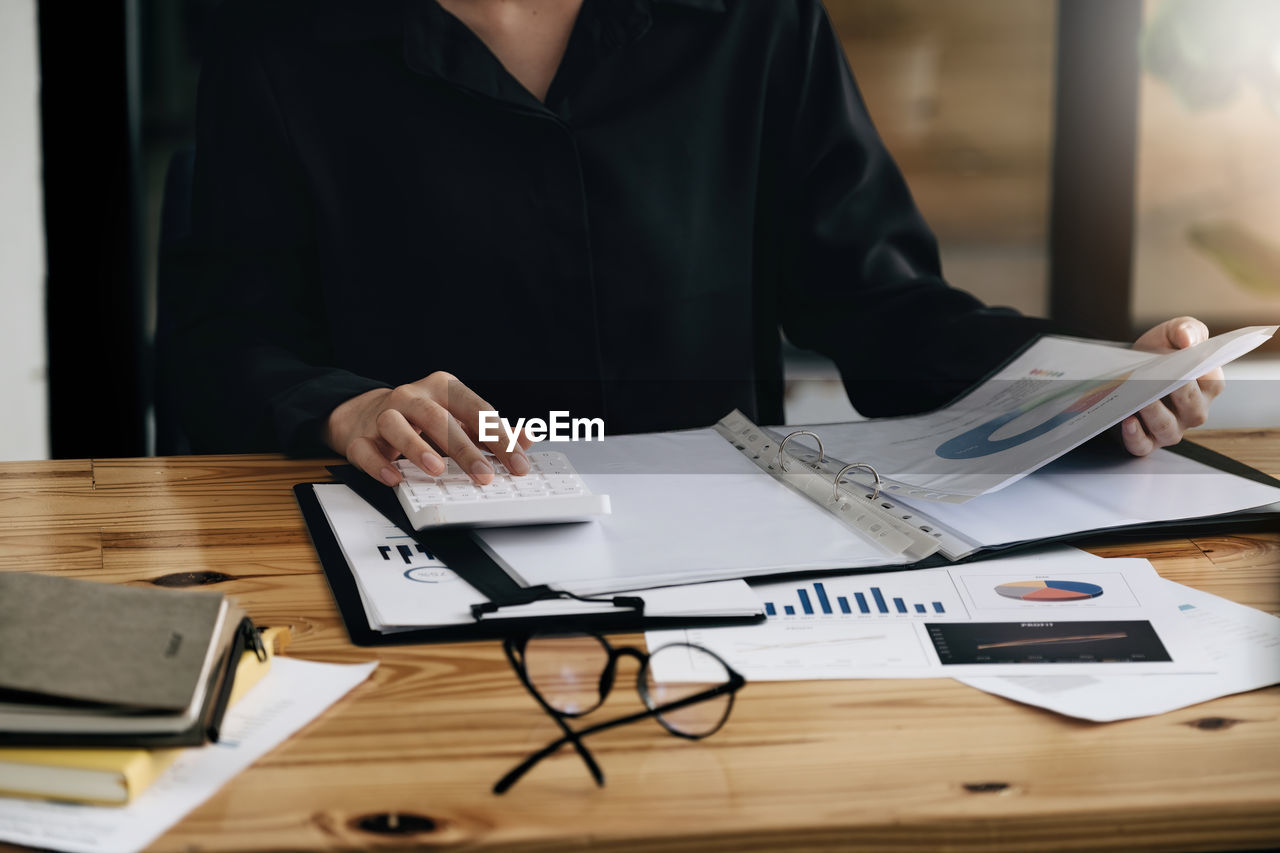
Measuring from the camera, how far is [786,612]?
507 mm

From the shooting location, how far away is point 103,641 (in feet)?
1.23

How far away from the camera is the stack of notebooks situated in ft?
1.12

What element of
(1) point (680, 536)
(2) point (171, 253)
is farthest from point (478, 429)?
(2) point (171, 253)

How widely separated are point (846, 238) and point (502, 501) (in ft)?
2.19

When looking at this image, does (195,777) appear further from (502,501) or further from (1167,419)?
(1167,419)

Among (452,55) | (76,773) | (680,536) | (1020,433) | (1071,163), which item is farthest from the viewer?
(1071,163)

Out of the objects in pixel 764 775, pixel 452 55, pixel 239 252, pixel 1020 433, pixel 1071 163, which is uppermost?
pixel 1071 163

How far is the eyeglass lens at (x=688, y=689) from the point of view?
0.40m

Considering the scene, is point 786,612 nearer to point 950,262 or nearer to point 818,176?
point 818,176

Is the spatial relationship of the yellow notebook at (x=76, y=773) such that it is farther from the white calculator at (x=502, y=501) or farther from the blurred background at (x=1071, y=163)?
the blurred background at (x=1071, y=163)

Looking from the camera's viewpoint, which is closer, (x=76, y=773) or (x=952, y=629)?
(x=76, y=773)

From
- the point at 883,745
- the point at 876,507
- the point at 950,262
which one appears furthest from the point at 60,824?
the point at 950,262

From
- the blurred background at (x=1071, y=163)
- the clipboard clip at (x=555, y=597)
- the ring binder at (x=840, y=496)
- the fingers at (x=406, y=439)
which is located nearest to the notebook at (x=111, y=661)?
the clipboard clip at (x=555, y=597)

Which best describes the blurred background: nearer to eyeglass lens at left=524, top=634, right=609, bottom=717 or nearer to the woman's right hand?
the woman's right hand
